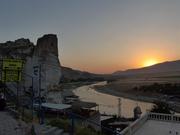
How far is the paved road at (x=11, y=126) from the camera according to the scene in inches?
373

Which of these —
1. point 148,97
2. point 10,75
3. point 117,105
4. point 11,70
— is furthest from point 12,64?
point 148,97

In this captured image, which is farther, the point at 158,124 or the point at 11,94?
the point at 158,124

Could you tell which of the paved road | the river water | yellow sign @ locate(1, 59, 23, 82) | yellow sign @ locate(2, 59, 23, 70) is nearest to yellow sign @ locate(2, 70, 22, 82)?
yellow sign @ locate(1, 59, 23, 82)

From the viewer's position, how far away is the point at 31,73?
20219 mm

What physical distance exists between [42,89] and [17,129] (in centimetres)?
1139

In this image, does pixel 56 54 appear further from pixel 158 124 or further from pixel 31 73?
pixel 158 124

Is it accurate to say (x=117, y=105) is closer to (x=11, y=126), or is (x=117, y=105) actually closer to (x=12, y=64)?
(x=12, y=64)

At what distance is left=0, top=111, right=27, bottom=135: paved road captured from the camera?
9473 millimetres

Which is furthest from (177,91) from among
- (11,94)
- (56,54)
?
(11,94)

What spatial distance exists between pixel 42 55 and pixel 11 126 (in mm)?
11974

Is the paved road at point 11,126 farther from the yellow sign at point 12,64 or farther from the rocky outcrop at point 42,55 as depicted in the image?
the rocky outcrop at point 42,55

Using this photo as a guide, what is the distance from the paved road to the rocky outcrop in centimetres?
920

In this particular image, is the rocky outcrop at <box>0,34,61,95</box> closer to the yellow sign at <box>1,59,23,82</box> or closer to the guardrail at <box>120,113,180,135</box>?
the guardrail at <box>120,113,180,135</box>

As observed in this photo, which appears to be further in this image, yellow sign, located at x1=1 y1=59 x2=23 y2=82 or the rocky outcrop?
the rocky outcrop
